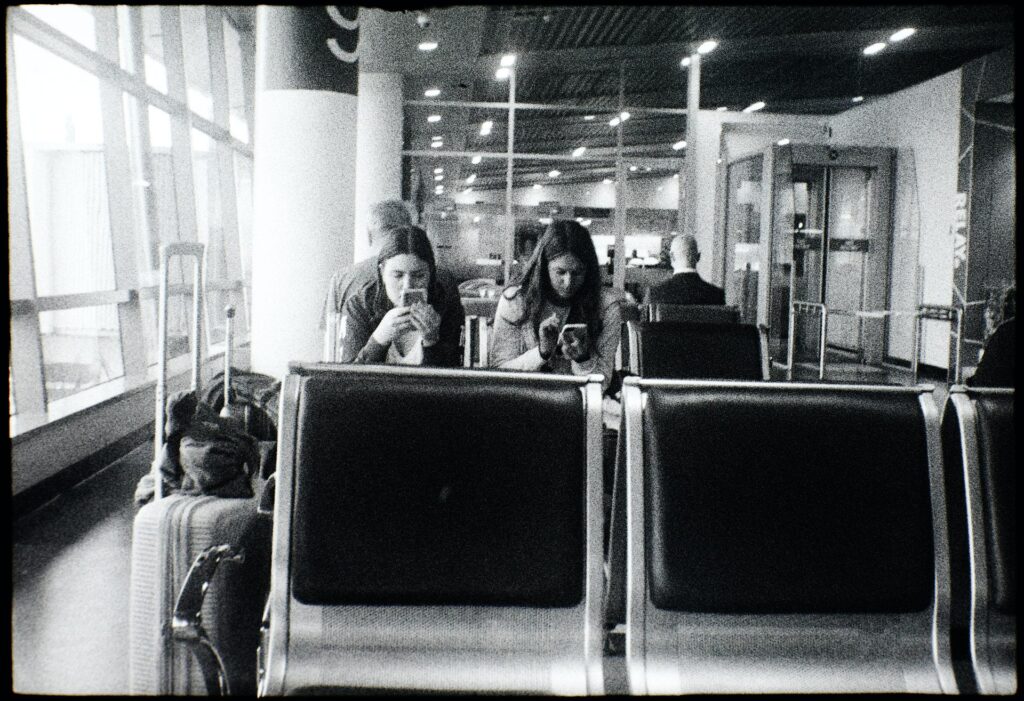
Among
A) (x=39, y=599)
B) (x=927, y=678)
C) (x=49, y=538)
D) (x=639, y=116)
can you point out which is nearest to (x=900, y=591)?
(x=927, y=678)

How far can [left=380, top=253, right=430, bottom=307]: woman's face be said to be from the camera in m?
2.67

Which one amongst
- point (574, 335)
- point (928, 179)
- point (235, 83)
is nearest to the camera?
point (574, 335)

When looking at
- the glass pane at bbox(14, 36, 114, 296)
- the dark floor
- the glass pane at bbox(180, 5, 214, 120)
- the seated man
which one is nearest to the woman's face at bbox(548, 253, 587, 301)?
the dark floor

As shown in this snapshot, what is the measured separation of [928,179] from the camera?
1062 cm

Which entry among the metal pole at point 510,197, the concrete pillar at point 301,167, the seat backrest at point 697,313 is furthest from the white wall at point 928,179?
the concrete pillar at point 301,167

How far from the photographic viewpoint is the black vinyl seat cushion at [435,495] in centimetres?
138

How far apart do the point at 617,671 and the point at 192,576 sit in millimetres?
1474

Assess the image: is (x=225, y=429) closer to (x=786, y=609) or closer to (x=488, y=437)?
(x=488, y=437)

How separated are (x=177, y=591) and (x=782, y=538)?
1.06 m

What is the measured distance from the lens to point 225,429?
6.11 feet

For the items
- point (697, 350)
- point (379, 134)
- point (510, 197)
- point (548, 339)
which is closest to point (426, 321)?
point (548, 339)

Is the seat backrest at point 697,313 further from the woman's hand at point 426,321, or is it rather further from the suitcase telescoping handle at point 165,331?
the suitcase telescoping handle at point 165,331

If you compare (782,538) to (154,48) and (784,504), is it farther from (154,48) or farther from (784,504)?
(154,48)

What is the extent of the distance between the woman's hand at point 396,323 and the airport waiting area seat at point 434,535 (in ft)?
3.79
